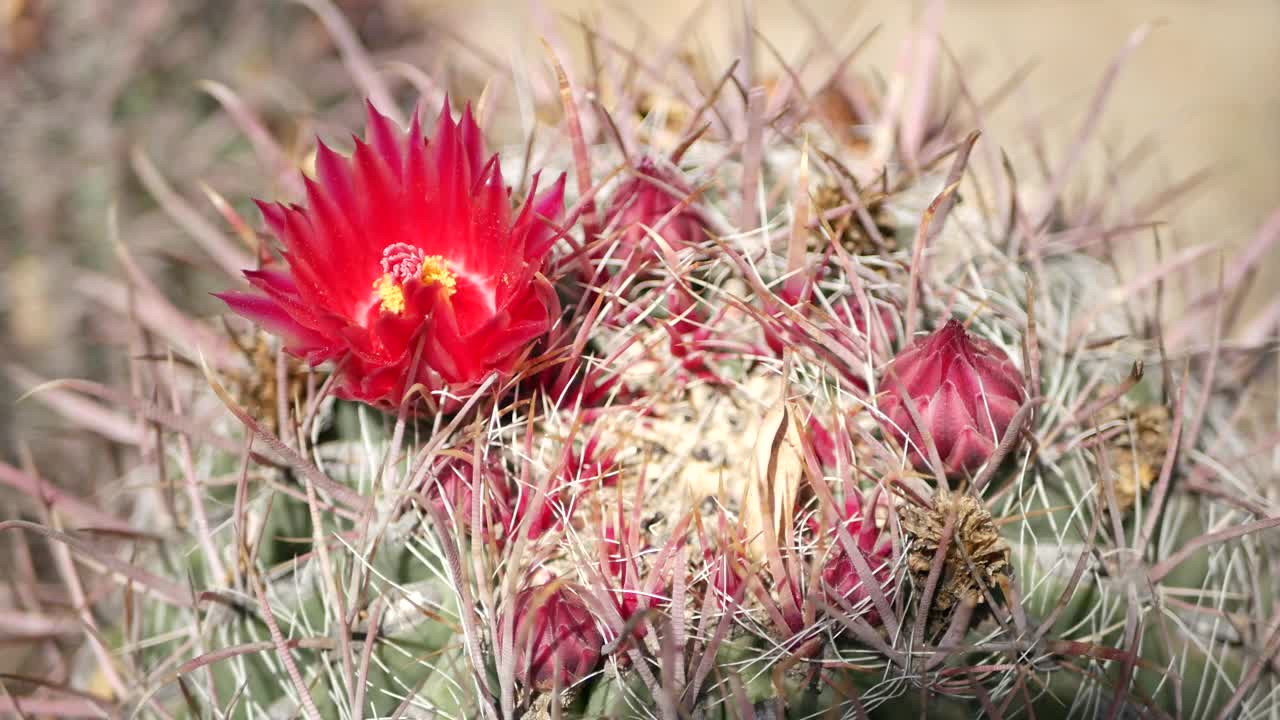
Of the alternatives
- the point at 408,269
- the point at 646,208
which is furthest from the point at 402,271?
the point at 646,208

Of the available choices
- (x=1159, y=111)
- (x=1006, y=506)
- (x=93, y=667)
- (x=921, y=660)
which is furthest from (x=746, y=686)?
(x=1159, y=111)

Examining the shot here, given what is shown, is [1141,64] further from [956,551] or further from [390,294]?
[390,294]

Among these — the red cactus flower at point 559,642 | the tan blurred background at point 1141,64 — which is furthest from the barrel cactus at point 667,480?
the tan blurred background at point 1141,64

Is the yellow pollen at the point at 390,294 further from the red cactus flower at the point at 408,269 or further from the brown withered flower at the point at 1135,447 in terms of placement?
the brown withered flower at the point at 1135,447

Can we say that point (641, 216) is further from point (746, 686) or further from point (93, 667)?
point (93, 667)

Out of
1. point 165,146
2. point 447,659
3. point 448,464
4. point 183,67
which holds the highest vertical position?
point 183,67

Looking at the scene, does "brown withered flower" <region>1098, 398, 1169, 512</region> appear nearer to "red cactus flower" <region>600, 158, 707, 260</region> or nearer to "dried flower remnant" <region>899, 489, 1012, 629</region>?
"dried flower remnant" <region>899, 489, 1012, 629</region>
